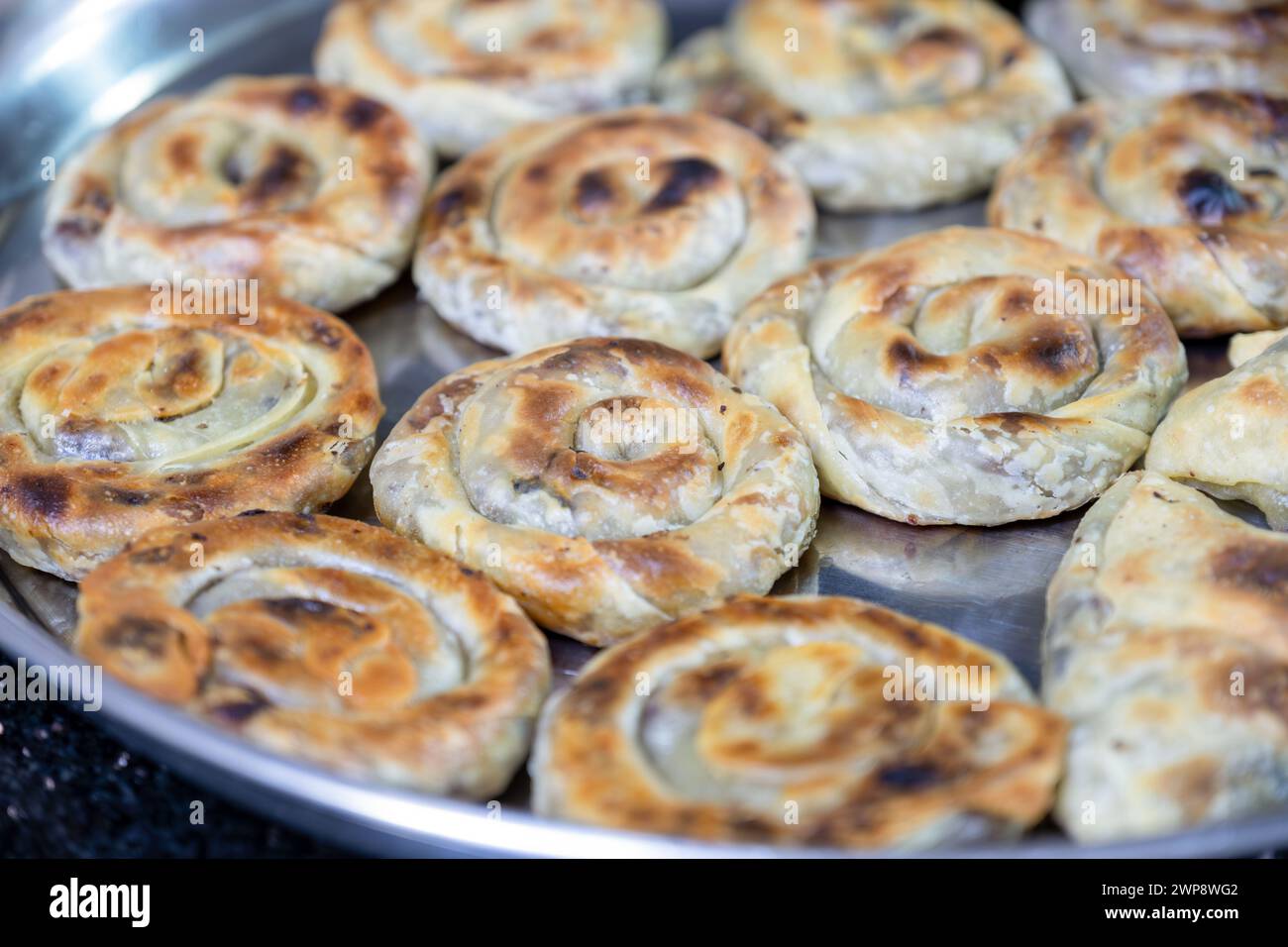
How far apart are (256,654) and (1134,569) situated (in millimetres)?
1928

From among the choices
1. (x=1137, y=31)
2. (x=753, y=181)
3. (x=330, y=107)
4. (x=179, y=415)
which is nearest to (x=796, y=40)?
(x=753, y=181)

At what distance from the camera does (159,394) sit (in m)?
3.89

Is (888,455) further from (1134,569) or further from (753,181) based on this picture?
(753,181)

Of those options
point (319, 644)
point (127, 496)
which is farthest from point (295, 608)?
point (127, 496)

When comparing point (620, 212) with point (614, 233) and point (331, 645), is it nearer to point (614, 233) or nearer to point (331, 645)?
point (614, 233)

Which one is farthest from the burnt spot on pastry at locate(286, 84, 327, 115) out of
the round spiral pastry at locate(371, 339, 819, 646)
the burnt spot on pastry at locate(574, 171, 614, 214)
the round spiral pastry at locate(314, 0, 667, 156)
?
the round spiral pastry at locate(371, 339, 819, 646)

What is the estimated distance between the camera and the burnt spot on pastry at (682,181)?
14.8 ft

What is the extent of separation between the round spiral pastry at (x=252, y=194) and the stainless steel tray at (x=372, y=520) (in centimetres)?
26

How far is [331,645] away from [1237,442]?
2272 millimetres

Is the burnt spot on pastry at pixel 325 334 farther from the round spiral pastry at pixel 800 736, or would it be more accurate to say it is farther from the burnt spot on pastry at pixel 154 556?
the round spiral pastry at pixel 800 736

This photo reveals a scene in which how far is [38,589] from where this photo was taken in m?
3.73

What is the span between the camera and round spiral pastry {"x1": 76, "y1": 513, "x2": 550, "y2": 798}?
2900 millimetres

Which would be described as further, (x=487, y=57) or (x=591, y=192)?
(x=487, y=57)

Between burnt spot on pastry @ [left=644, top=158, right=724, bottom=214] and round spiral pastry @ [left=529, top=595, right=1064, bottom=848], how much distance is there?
1689 mm
